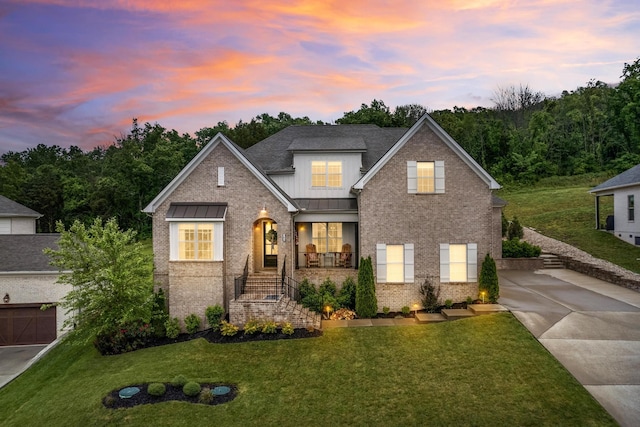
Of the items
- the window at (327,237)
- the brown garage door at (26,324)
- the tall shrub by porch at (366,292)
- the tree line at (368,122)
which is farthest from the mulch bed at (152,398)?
the tree line at (368,122)

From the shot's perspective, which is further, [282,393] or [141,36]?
[141,36]

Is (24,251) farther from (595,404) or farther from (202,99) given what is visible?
(595,404)

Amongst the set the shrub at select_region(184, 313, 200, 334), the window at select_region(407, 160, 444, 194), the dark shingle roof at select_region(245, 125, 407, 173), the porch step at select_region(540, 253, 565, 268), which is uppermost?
the dark shingle roof at select_region(245, 125, 407, 173)

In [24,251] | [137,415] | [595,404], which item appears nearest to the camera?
[595,404]

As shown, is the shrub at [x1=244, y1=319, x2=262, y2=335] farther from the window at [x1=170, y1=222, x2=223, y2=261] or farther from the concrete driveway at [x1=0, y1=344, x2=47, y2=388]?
the concrete driveway at [x1=0, y1=344, x2=47, y2=388]

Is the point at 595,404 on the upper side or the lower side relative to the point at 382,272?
lower

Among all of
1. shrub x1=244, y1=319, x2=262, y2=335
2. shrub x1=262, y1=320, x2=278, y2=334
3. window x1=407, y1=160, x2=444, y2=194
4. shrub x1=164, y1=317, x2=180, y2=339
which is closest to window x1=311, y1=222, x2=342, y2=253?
window x1=407, y1=160, x2=444, y2=194

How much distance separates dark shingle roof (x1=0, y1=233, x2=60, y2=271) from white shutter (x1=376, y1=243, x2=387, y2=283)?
15.6m

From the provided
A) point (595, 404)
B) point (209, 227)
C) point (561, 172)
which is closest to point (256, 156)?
point (209, 227)

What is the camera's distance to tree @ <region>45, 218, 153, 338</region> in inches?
551

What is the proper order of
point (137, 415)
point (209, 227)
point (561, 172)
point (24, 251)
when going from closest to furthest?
1. point (137, 415)
2. point (209, 227)
3. point (24, 251)
4. point (561, 172)

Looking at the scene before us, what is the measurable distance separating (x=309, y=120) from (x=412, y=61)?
31781 millimetres

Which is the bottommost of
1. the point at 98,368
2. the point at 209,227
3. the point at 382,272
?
the point at 98,368

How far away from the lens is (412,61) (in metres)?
24.7
